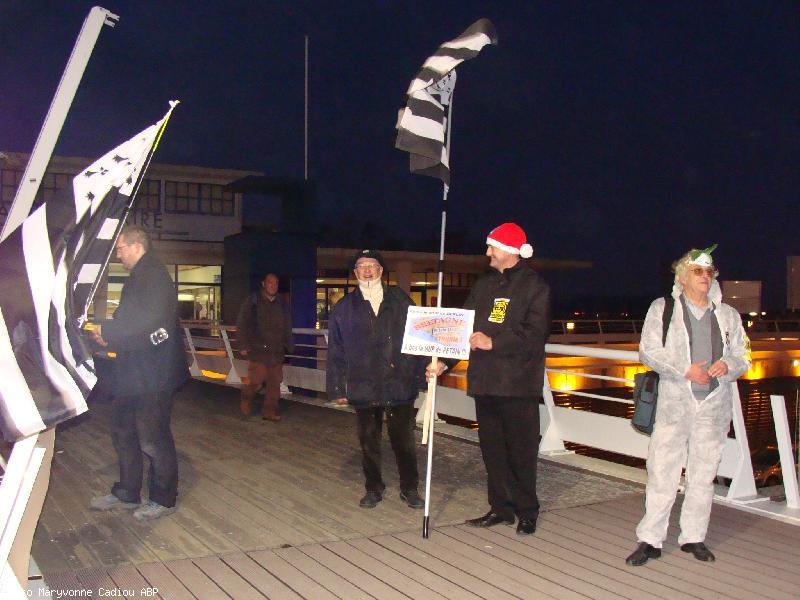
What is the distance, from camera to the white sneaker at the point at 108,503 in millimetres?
5508

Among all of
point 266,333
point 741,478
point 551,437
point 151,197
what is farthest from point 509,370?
point 151,197

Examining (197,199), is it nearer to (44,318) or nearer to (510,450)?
(510,450)

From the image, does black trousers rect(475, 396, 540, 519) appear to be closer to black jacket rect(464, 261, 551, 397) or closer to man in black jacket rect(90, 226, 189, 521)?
black jacket rect(464, 261, 551, 397)

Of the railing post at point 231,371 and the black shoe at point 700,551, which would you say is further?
the railing post at point 231,371

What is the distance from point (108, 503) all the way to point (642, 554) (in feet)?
11.5

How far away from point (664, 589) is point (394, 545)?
5.07 ft

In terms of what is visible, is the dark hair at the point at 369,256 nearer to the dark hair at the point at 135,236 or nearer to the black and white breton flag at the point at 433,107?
the black and white breton flag at the point at 433,107

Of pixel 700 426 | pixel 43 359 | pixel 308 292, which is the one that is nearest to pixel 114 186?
pixel 43 359

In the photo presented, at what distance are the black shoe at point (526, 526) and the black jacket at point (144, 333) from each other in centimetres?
239

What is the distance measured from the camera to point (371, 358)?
5668 mm

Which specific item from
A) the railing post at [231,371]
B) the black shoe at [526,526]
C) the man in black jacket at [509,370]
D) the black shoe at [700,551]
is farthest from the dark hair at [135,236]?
the railing post at [231,371]

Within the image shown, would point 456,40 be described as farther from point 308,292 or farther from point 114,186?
point 308,292

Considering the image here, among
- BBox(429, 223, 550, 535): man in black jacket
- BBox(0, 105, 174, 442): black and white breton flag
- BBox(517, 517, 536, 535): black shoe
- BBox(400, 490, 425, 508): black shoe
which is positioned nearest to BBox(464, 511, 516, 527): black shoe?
BBox(429, 223, 550, 535): man in black jacket

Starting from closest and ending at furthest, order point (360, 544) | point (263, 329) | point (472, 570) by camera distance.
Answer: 1. point (472, 570)
2. point (360, 544)
3. point (263, 329)
